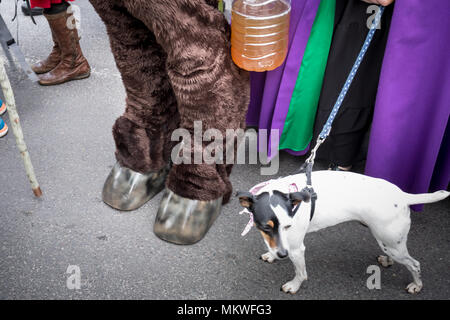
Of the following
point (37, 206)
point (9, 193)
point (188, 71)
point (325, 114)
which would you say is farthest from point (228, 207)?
point (9, 193)

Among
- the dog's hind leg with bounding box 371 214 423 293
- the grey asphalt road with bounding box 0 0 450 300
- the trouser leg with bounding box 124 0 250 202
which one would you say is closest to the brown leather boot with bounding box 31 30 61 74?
the grey asphalt road with bounding box 0 0 450 300

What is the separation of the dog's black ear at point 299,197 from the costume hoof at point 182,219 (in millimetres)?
553

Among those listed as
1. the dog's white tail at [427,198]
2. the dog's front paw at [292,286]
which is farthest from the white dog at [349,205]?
the dog's front paw at [292,286]

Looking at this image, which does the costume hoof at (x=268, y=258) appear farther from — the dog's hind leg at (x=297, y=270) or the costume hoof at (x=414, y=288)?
the costume hoof at (x=414, y=288)

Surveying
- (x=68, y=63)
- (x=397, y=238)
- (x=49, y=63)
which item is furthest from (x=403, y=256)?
(x=49, y=63)

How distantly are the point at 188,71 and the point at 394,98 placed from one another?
2.40ft

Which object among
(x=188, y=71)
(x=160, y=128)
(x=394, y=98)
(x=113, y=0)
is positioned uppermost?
(x=113, y=0)

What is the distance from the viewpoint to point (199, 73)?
131 centimetres

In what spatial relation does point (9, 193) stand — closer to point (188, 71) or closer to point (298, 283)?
point (188, 71)

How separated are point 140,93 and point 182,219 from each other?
51cm

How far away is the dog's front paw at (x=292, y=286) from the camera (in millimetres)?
1417

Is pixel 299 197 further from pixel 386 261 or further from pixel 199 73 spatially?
pixel 386 261

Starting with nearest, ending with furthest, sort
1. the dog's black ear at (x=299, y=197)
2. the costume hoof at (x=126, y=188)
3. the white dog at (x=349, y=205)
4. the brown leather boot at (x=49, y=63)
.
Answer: the dog's black ear at (x=299, y=197)
the white dog at (x=349, y=205)
the costume hoof at (x=126, y=188)
the brown leather boot at (x=49, y=63)

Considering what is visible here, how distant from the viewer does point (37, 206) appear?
1767mm
